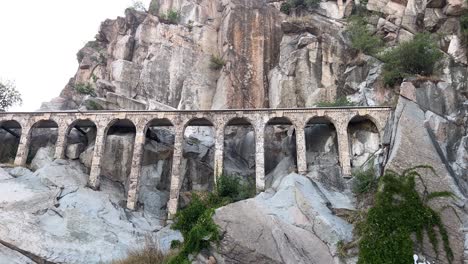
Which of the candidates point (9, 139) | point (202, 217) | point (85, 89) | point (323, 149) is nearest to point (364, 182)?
point (323, 149)

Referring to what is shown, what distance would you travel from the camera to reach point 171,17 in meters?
39.6

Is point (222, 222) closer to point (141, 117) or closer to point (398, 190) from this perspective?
point (398, 190)

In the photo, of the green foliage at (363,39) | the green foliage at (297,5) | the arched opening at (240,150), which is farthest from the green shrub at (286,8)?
→ the arched opening at (240,150)

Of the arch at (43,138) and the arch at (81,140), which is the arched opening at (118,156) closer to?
the arch at (81,140)

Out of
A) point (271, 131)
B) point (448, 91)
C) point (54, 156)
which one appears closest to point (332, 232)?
point (448, 91)

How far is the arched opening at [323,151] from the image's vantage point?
2255 centimetres

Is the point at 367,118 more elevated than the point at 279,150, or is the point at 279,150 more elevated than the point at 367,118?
the point at 367,118

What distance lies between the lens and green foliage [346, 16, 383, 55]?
98.4 feet

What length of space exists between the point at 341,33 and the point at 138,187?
21699 millimetres

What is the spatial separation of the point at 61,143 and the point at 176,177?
831cm

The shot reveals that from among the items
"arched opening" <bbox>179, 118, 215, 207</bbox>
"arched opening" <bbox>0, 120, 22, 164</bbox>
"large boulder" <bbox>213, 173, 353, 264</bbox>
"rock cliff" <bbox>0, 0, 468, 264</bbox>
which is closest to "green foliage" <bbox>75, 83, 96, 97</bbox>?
"rock cliff" <bbox>0, 0, 468, 264</bbox>

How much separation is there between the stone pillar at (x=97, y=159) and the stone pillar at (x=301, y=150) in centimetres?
1238

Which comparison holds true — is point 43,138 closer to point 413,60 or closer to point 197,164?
point 197,164

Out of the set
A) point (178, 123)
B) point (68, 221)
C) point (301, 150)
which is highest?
point (178, 123)
